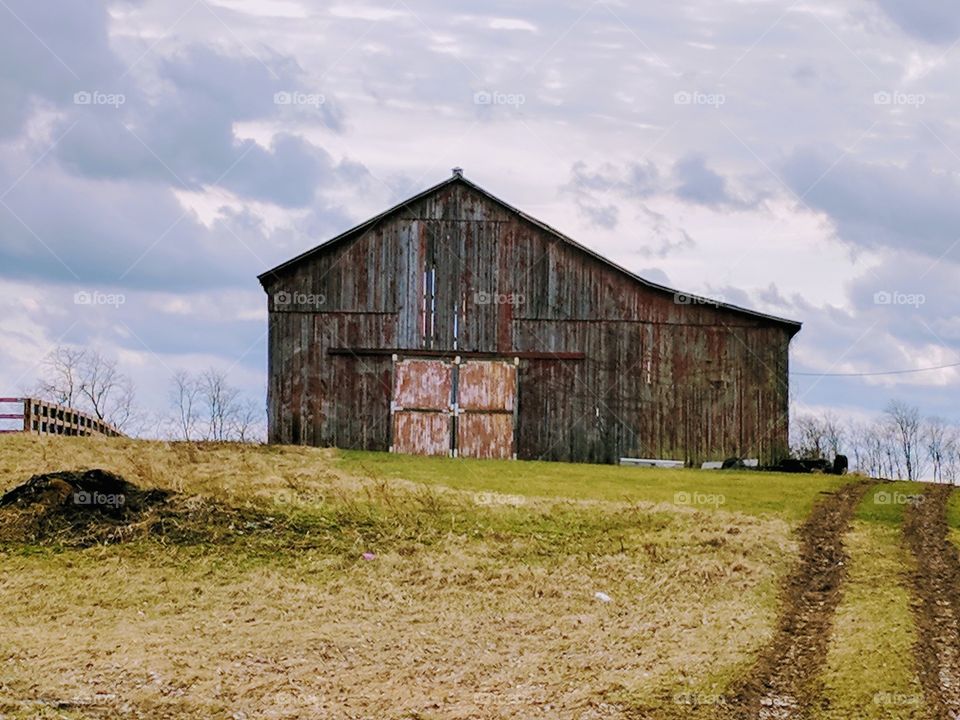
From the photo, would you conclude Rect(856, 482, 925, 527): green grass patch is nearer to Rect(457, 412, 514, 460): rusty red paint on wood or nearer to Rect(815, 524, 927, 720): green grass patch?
Rect(815, 524, 927, 720): green grass patch

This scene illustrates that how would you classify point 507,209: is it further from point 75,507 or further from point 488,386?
point 75,507

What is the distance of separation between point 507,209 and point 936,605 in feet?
61.8

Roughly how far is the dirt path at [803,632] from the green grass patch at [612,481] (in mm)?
1805

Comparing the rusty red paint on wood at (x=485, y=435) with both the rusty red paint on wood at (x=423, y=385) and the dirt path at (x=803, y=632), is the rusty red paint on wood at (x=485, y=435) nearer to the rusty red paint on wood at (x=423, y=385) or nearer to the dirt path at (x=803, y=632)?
the rusty red paint on wood at (x=423, y=385)

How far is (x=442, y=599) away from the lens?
19.7 metres

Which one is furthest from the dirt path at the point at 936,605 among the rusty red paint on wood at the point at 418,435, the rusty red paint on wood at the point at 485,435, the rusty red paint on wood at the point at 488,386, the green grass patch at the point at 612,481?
the rusty red paint on wood at the point at 418,435

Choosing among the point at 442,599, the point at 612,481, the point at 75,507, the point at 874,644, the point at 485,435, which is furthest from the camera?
the point at 485,435

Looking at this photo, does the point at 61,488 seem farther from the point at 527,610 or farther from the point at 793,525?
the point at 793,525

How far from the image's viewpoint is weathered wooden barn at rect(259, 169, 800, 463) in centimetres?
3462

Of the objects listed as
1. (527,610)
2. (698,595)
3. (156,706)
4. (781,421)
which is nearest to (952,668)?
(698,595)

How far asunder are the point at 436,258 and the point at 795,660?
20.4m

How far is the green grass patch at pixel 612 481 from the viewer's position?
26.4 metres

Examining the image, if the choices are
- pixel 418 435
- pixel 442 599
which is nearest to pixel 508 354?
pixel 418 435

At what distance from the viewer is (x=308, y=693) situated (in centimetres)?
1534
